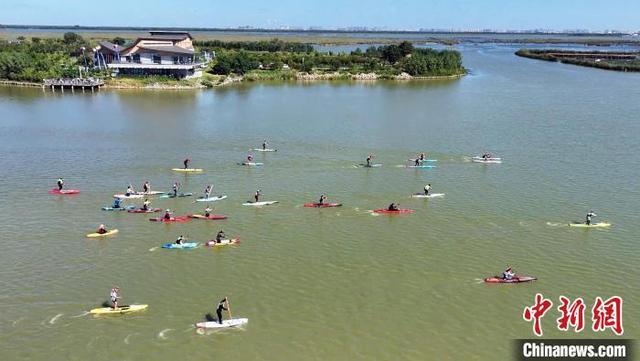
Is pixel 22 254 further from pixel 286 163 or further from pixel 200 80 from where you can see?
pixel 200 80

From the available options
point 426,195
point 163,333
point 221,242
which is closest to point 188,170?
point 221,242

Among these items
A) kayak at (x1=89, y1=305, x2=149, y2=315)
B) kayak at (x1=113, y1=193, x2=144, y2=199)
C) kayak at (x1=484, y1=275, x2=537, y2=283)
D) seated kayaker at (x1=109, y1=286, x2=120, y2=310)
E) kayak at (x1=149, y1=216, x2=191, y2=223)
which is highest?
kayak at (x1=113, y1=193, x2=144, y2=199)

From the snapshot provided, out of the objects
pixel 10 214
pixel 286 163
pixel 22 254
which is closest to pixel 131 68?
pixel 286 163

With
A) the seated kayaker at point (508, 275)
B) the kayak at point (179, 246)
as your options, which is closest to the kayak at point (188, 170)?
the kayak at point (179, 246)

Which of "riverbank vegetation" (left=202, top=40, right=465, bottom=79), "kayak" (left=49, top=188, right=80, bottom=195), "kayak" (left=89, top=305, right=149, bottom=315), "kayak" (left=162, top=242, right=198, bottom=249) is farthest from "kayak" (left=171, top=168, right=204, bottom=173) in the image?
"riverbank vegetation" (left=202, top=40, right=465, bottom=79)

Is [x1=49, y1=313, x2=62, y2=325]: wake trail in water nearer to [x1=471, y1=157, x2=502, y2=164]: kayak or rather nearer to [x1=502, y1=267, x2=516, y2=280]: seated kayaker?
[x1=502, y1=267, x2=516, y2=280]: seated kayaker

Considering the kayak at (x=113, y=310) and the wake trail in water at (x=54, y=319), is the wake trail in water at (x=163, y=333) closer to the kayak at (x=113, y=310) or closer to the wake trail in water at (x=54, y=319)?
the kayak at (x=113, y=310)
